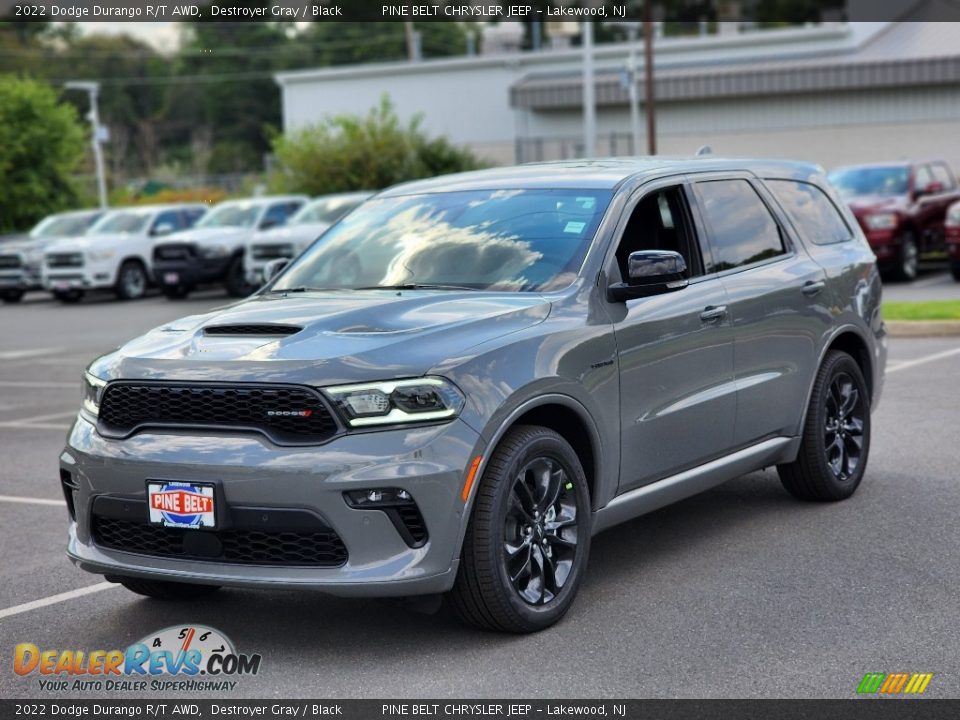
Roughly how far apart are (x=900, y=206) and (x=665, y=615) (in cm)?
1800

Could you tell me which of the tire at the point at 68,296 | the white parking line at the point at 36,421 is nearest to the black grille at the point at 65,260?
the tire at the point at 68,296

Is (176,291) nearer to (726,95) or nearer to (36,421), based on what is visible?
(36,421)

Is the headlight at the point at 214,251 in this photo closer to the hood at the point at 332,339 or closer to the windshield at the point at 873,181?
the windshield at the point at 873,181

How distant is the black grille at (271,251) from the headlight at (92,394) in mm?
19810

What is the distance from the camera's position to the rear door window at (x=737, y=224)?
22.6 ft

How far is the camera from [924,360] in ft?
44.0

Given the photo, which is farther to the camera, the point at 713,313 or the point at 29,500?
the point at 29,500

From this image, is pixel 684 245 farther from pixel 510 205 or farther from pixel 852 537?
pixel 852 537

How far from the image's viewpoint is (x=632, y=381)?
5.97 metres

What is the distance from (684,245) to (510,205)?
889 millimetres

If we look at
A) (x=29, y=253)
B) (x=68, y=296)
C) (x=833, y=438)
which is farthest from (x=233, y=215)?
(x=833, y=438)

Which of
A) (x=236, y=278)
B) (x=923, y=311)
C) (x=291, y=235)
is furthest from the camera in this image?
(x=236, y=278)

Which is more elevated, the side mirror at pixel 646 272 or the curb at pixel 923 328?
the side mirror at pixel 646 272

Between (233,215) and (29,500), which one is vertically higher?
(29,500)
